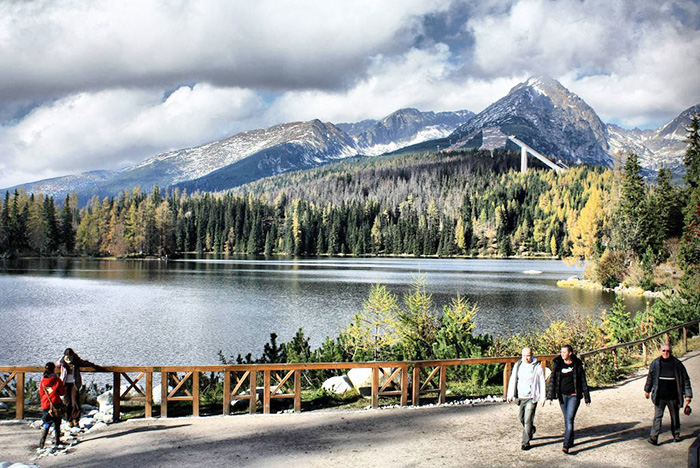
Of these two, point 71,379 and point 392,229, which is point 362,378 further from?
point 392,229

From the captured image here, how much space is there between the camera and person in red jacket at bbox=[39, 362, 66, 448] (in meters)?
11.6

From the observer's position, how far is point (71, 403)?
1322 cm

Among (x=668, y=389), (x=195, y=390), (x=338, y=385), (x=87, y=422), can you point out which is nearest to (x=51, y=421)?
(x=87, y=422)

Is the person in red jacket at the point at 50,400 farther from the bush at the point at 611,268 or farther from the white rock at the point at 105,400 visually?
the bush at the point at 611,268

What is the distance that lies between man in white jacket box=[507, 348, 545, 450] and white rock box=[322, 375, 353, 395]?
717cm

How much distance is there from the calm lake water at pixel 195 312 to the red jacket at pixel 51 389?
14.9 meters

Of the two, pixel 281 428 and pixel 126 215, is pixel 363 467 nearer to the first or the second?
pixel 281 428

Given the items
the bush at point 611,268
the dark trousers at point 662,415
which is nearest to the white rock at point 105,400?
the dark trousers at point 662,415

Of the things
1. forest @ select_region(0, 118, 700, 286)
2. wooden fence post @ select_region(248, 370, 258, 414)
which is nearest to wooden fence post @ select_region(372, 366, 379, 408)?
wooden fence post @ select_region(248, 370, 258, 414)

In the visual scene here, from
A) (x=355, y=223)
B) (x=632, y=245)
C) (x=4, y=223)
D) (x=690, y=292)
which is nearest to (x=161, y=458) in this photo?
(x=690, y=292)

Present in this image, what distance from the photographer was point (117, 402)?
13711mm

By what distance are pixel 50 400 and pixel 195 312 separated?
3322 cm

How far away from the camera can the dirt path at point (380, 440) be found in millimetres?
10219

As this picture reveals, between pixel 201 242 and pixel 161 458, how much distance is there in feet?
609
